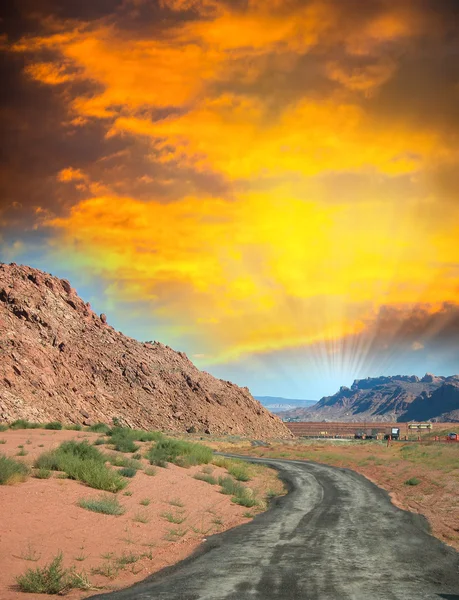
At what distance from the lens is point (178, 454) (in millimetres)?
30328

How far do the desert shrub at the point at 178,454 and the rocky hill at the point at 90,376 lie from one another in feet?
88.9

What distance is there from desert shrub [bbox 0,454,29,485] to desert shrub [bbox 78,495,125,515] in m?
2.22

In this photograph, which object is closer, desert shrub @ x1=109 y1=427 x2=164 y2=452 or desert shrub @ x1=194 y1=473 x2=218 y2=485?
desert shrub @ x1=194 y1=473 x2=218 y2=485

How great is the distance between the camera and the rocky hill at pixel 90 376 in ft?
205

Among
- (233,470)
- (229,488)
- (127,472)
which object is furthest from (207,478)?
(233,470)

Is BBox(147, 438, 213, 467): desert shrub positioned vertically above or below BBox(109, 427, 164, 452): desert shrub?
below

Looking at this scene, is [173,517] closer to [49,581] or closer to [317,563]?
[317,563]

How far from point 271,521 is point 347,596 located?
28.4 ft

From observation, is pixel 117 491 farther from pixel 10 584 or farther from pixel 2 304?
pixel 2 304

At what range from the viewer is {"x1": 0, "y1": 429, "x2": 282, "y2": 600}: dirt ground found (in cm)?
1053

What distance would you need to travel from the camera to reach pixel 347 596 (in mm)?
8844

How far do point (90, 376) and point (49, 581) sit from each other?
71301 mm

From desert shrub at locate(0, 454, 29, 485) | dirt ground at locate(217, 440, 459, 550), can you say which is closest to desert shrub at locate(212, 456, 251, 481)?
dirt ground at locate(217, 440, 459, 550)

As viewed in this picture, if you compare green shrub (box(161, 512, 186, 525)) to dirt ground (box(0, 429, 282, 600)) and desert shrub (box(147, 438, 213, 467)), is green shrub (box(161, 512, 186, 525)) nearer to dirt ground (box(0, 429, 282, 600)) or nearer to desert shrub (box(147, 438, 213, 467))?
dirt ground (box(0, 429, 282, 600))
